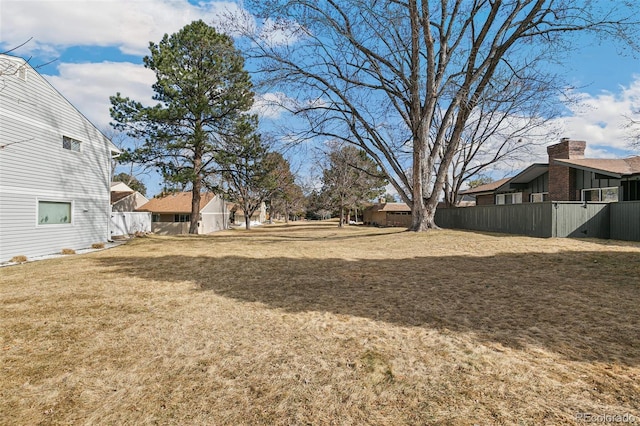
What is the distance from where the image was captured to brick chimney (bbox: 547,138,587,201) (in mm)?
18203

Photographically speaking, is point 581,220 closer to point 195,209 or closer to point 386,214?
point 195,209

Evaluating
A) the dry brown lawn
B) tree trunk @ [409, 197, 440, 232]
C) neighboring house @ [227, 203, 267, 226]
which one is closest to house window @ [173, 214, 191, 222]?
neighboring house @ [227, 203, 267, 226]

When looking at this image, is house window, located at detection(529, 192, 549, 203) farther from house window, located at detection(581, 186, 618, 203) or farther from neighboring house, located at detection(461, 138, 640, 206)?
house window, located at detection(581, 186, 618, 203)

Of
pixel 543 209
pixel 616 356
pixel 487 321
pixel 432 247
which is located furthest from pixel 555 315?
pixel 543 209

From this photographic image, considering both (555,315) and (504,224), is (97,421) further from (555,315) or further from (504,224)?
(504,224)

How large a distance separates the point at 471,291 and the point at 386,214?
126 ft

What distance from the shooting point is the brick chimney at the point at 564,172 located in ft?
59.7

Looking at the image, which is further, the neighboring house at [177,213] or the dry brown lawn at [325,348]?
the neighboring house at [177,213]

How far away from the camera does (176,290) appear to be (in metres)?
6.73

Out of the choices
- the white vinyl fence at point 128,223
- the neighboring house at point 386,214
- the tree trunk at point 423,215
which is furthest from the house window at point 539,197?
the white vinyl fence at point 128,223

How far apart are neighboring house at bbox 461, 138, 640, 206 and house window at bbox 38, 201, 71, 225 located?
24.4 meters

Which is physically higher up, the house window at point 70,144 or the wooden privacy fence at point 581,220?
the house window at point 70,144

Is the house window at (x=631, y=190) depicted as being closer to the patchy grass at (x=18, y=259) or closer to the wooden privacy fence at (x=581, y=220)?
the wooden privacy fence at (x=581, y=220)

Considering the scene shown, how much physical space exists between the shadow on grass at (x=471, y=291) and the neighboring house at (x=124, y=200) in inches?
969
